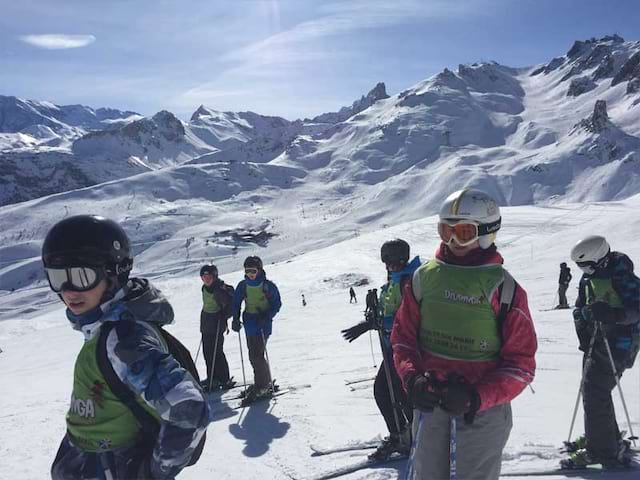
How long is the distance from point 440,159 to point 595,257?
613 feet

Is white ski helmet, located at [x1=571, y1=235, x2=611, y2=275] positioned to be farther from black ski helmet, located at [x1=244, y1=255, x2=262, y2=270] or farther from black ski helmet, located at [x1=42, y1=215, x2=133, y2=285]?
black ski helmet, located at [x1=244, y1=255, x2=262, y2=270]

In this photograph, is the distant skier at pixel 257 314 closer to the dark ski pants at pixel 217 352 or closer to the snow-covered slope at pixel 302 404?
the snow-covered slope at pixel 302 404

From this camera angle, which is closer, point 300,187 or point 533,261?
point 533,261

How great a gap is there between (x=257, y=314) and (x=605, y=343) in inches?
234

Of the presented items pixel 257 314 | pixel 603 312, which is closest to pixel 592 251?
pixel 603 312

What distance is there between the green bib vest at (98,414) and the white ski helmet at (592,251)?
4791mm

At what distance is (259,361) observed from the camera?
942 cm

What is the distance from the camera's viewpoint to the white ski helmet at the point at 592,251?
5469mm

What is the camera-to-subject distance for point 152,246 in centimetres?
12925

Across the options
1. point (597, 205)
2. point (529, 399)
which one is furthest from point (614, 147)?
point (529, 399)

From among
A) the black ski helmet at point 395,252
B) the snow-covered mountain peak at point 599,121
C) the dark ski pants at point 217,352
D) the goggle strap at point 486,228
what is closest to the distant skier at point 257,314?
the dark ski pants at point 217,352

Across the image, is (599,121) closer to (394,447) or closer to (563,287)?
(563,287)

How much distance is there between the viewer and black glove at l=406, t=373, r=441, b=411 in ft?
10.6

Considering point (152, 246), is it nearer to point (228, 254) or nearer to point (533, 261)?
point (228, 254)
